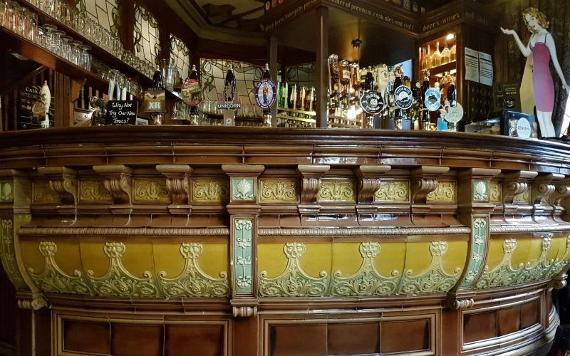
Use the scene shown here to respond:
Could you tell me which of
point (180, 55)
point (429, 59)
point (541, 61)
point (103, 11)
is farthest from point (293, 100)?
point (541, 61)

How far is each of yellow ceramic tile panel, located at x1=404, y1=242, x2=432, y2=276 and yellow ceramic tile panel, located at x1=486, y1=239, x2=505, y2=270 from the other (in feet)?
1.13

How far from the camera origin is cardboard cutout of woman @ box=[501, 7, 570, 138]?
13.3 ft

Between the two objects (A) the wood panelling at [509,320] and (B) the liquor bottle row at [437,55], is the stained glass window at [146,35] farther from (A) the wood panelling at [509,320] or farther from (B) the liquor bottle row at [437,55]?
(A) the wood panelling at [509,320]

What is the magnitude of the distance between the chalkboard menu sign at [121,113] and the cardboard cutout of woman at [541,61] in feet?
10.3

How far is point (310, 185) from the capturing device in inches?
84.0

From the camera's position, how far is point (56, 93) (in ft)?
13.3

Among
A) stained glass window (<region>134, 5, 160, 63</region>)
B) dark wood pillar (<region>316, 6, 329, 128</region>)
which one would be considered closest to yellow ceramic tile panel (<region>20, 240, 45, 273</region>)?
dark wood pillar (<region>316, 6, 329, 128</region>)

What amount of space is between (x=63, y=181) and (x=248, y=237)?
828mm

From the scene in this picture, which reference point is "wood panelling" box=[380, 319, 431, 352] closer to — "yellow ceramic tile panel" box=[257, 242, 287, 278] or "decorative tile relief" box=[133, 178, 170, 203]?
"yellow ceramic tile panel" box=[257, 242, 287, 278]

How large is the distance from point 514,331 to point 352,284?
1081 mm

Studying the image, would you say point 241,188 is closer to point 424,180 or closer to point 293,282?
point 293,282

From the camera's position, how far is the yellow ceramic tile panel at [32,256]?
222 cm

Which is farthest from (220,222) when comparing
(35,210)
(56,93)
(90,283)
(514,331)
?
(56,93)

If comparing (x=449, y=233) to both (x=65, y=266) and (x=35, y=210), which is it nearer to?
(x=65, y=266)
